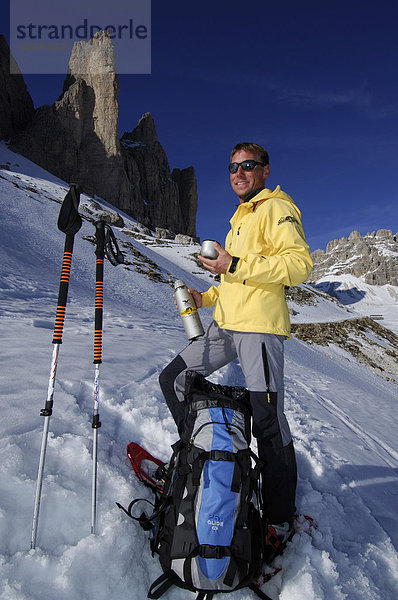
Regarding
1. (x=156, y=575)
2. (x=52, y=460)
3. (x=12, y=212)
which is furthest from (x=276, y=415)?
(x=12, y=212)

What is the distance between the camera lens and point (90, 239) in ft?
57.1

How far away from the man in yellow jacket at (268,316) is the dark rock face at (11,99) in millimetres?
91211

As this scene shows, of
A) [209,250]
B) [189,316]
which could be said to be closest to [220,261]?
[209,250]

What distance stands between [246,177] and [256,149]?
28cm

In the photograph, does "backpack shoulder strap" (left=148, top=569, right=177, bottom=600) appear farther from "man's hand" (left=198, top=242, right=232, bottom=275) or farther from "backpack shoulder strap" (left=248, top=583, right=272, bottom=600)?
"man's hand" (left=198, top=242, right=232, bottom=275)

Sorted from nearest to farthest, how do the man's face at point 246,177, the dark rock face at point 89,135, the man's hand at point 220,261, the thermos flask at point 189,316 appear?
the man's hand at point 220,261
the man's face at point 246,177
the thermos flask at point 189,316
the dark rock face at point 89,135

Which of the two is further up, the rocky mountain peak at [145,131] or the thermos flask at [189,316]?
the rocky mountain peak at [145,131]

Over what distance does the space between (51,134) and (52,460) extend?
8618 cm

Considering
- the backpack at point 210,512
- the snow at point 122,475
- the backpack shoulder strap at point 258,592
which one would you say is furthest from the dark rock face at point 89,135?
the backpack shoulder strap at point 258,592

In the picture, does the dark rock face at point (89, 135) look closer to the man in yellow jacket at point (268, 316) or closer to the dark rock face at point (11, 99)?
the dark rock face at point (11, 99)

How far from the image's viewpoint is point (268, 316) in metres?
2.45

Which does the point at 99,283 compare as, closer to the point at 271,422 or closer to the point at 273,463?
the point at 271,422

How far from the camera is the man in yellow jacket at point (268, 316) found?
2.29 meters

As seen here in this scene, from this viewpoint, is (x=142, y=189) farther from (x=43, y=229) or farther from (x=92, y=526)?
→ (x=92, y=526)
